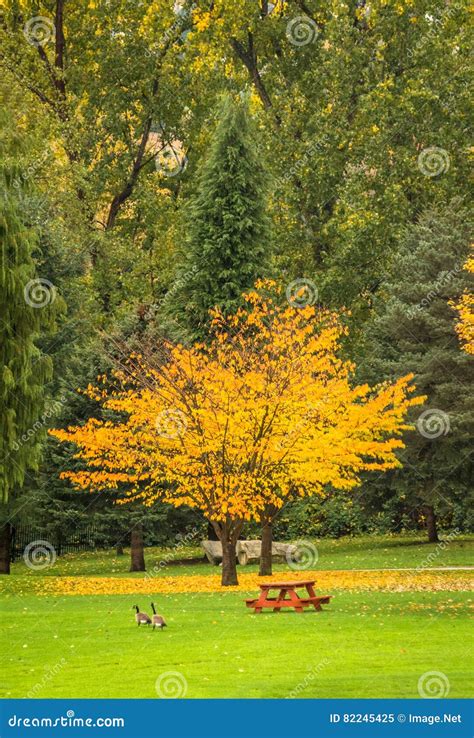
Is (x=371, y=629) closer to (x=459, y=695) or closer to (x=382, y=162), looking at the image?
(x=459, y=695)

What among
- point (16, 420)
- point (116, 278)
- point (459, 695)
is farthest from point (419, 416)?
point (459, 695)

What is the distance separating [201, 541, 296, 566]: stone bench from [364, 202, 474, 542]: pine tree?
369 centimetres

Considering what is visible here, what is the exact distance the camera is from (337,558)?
118 feet

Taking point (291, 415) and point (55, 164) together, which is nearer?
point (291, 415)

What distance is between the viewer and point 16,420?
1970cm

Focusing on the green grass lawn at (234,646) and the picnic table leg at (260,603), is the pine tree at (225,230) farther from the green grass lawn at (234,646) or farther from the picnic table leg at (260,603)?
the picnic table leg at (260,603)

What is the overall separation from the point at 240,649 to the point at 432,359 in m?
22.1

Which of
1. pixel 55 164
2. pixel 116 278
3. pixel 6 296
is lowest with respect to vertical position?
pixel 6 296

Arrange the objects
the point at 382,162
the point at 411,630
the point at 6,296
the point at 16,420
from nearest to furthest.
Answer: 1. the point at 411,630
2. the point at 6,296
3. the point at 16,420
4. the point at 382,162

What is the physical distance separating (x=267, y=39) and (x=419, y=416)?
1913 centimetres

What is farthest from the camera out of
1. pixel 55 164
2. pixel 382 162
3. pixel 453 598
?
pixel 382 162

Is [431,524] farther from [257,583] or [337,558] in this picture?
[257,583]

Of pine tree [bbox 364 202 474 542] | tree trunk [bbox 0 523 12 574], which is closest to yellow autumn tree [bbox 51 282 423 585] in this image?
tree trunk [bbox 0 523 12 574]

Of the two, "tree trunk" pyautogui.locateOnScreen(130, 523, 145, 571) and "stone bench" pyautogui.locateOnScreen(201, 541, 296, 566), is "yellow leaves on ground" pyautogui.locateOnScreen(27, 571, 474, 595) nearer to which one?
"tree trunk" pyautogui.locateOnScreen(130, 523, 145, 571)
